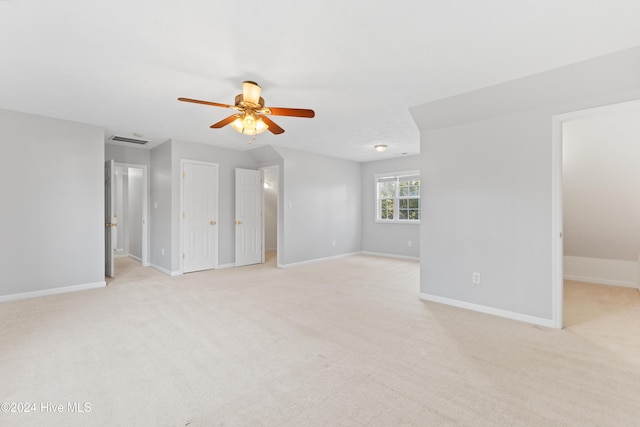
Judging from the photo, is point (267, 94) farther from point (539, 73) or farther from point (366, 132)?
point (539, 73)

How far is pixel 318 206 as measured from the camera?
672 cm

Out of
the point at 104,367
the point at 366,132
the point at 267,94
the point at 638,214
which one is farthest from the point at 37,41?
the point at 638,214

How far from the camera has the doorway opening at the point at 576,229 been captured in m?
2.91

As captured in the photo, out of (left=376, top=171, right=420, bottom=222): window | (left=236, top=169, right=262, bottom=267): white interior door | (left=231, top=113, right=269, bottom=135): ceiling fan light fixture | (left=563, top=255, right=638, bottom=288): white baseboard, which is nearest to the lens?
(left=231, top=113, right=269, bottom=135): ceiling fan light fixture

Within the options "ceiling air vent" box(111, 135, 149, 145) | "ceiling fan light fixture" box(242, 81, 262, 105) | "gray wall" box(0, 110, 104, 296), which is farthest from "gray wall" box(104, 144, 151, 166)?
"ceiling fan light fixture" box(242, 81, 262, 105)

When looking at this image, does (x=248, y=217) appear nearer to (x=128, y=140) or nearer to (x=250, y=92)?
(x=128, y=140)

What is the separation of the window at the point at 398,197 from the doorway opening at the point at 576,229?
2.88 m

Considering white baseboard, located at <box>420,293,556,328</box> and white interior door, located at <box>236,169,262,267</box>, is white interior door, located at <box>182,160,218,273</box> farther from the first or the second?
white baseboard, located at <box>420,293,556,328</box>

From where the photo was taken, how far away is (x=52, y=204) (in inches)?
161

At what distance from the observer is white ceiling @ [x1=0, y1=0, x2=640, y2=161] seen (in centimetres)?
185

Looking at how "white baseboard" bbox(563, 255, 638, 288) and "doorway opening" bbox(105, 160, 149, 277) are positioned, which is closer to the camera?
"white baseboard" bbox(563, 255, 638, 288)

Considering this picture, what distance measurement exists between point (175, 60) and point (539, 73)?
10.6 ft

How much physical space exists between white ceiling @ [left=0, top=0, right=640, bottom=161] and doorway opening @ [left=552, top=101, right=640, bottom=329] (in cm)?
73

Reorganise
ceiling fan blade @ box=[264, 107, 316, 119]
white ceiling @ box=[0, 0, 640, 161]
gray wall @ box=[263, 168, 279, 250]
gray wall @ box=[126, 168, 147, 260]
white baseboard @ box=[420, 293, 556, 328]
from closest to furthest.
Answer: white ceiling @ box=[0, 0, 640, 161]
ceiling fan blade @ box=[264, 107, 316, 119]
white baseboard @ box=[420, 293, 556, 328]
gray wall @ box=[126, 168, 147, 260]
gray wall @ box=[263, 168, 279, 250]
